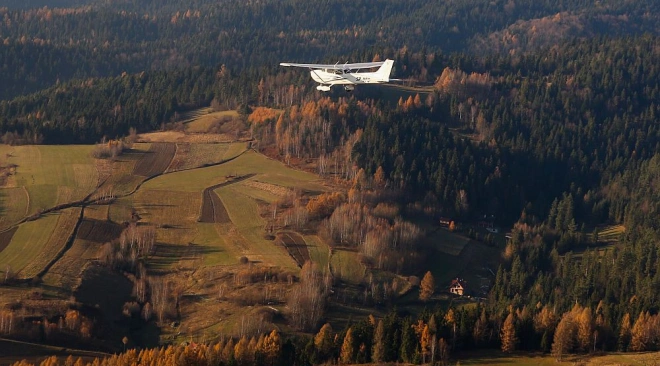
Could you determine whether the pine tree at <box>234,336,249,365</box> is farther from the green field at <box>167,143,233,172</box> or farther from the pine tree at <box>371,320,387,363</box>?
the green field at <box>167,143,233,172</box>

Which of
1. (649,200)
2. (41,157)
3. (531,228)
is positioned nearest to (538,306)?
(531,228)

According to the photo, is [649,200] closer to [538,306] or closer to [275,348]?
[538,306]

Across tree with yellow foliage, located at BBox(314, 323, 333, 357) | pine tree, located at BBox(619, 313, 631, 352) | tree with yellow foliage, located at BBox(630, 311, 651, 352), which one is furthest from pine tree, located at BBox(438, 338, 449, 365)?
tree with yellow foliage, located at BBox(630, 311, 651, 352)

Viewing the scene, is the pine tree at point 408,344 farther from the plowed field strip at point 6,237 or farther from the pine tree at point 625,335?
the plowed field strip at point 6,237

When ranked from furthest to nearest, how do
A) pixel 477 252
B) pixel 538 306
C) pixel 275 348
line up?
pixel 477 252 → pixel 538 306 → pixel 275 348

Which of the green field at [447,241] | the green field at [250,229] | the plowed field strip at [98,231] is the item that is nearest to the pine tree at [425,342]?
the green field at [250,229]
